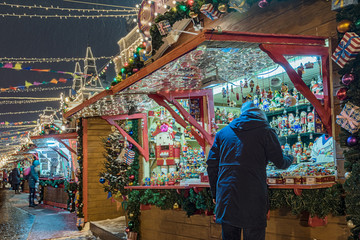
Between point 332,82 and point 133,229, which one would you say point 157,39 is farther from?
point 133,229

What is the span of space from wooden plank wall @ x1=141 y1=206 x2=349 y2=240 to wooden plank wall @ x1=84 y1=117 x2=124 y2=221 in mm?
4196

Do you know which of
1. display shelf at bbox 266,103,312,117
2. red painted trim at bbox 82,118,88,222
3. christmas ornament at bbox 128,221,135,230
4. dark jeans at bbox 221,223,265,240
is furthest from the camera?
red painted trim at bbox 82,118,88,222

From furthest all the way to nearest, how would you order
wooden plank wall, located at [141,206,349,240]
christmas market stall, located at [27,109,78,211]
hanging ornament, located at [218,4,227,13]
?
1. christmas market stall, located at [27,109,78,211]
2. hanging ornament, located at [218,4,227,13]
3. wooden plank wall, located at [141,206,349,240]

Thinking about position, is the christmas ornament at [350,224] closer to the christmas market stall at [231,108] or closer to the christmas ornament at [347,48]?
the christmas market stall at [231,108]

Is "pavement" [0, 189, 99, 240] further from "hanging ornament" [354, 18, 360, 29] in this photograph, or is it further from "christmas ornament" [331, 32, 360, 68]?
"hanging ornament" [354, 18, 360, 29]

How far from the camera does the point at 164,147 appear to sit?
31.7ft

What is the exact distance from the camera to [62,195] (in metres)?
16.5

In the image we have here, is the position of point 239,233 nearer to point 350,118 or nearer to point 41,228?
point 350,118

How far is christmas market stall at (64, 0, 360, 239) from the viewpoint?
4.10 meters

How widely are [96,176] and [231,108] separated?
5.39 meters

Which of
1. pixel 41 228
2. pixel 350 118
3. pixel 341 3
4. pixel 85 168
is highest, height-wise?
pixel 341 3

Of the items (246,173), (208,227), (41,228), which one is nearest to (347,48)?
(246,173)

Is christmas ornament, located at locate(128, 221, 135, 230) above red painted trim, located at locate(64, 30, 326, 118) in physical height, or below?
below

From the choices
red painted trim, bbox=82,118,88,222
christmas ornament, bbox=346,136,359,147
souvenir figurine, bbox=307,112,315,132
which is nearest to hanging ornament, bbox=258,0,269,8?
souvenir figurine, bbox=307,112,315,132
